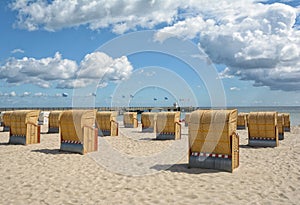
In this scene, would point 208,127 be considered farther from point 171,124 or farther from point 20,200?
point 171,124

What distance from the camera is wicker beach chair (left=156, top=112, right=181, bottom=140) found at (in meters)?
17.7

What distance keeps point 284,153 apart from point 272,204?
23.6 ft

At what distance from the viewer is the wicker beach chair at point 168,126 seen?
17.7m

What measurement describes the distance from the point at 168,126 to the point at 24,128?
26.6ft

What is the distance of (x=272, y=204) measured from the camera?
5.94 meters

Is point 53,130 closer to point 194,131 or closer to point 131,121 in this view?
point 131,121

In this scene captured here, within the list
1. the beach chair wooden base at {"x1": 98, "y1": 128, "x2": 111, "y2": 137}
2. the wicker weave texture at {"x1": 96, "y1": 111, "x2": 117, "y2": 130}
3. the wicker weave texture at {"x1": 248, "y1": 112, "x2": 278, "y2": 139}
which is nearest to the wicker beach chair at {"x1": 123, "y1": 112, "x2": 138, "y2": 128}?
the beach chair wooden base at {"x1": 98, "y1": 128, "x2": 111, "y2": 137}

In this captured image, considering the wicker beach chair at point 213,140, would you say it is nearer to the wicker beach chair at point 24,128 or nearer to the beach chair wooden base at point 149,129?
the wicker beach chair at point 24,128

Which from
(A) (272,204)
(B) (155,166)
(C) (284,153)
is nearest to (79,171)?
(B) (155,166)

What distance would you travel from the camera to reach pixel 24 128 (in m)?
14.9

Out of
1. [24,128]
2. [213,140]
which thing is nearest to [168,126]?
[24,128]

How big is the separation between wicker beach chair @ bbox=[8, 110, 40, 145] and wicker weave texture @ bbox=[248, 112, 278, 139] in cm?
1106

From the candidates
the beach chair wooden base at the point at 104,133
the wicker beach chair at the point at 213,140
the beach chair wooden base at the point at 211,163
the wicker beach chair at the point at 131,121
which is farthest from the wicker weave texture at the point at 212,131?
the wicker beach chair at the point at 131,121

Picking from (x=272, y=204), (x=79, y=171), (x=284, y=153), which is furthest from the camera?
(x=284, y=153)
